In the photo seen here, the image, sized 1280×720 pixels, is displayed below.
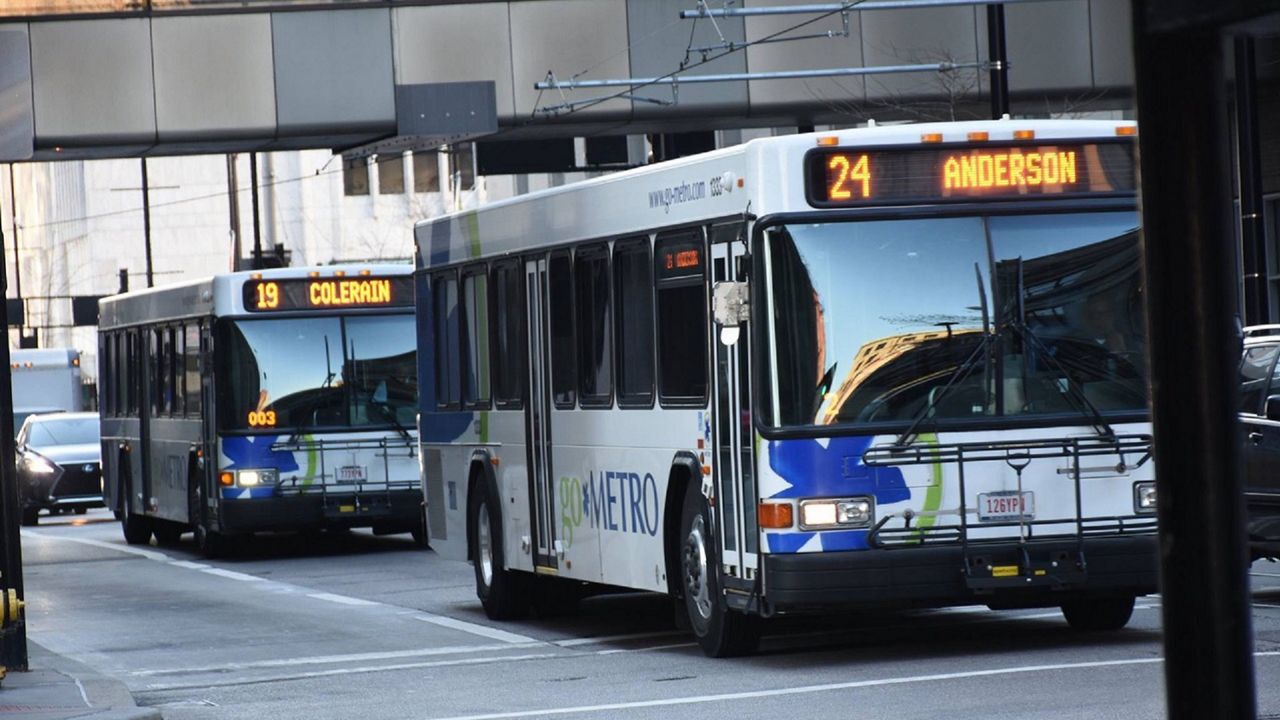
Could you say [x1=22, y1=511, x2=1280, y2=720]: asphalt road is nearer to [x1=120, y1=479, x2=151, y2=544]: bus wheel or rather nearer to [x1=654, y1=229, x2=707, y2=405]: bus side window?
[x1=654, y1=229, x2=707, y2=405]: bus side window

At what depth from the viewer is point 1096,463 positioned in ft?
39.5

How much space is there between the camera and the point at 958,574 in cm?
1182

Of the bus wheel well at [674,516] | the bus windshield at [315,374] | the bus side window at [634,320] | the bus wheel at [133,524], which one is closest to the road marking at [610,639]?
the bus wheel well at [674,516]

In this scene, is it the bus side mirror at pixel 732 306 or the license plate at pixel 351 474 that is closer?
the bus side mirror at pixel 732 306

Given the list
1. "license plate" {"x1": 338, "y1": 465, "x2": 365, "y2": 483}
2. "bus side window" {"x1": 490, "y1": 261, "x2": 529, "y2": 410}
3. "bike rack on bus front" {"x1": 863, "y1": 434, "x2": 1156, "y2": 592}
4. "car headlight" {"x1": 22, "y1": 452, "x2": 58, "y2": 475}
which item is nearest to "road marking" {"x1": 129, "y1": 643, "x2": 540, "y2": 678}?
"bus side window" {"x1": 490, "y1": 261, "x2": 529, "y2": 410}

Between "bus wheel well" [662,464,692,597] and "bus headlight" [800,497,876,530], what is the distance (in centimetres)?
131

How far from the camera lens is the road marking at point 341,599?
18.3 m

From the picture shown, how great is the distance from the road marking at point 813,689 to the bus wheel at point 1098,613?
1.29 m

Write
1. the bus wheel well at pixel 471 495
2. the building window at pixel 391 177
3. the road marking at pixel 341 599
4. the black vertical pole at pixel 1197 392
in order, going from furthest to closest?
the building window at pixel 391 177 → the road marking at pixel 341 599 → the bus wheel well at pixel 471 495 → the black vertical pole at pixel 1197 392

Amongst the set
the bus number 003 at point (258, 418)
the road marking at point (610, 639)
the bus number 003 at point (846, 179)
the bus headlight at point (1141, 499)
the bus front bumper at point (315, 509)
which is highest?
the bus number 003 at point (846, 179)

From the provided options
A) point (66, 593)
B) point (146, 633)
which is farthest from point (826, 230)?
point (66, 593)

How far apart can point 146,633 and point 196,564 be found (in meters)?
8.07

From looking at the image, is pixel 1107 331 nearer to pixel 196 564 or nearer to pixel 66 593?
pixel 66 593

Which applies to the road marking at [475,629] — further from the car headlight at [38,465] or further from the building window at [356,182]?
the building window at [356,182]
